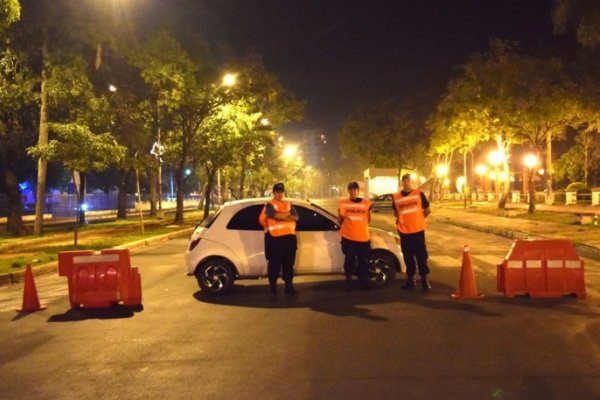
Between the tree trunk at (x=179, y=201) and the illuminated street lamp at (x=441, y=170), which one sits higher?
the illuminated street lamp at (x=441, y=170)

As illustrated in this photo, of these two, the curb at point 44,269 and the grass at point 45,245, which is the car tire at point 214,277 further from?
the grass at point 45,245

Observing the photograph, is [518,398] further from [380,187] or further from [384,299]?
[380,187]

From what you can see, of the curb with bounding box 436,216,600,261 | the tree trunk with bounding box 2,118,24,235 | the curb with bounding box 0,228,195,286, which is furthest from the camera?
the tree trunk with bounding box 2,118,24,235

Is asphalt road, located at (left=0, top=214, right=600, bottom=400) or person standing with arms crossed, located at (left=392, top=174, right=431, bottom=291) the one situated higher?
person standing with arms crossed, located at (left=392, top=174, right=431, bottom=291)

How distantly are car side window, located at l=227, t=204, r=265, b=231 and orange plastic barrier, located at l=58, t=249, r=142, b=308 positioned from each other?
1.94 metres

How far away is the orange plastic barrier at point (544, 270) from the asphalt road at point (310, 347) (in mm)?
205

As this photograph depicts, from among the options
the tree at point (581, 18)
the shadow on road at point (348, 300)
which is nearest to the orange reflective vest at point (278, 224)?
the shadow on road at point (348, 300)

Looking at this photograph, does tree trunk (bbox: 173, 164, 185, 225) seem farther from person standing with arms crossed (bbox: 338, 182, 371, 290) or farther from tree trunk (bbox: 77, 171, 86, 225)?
person standing with arms crossed (bbox: 338, 182, 371, 290)

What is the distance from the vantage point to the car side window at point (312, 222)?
11586 millimetres

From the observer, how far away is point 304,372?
6.62 meters

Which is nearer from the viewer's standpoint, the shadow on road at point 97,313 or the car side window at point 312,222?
the shadow on road at point 97,313

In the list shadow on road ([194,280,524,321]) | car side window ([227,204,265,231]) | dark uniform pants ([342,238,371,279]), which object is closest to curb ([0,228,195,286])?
car side window ([227,204,265,231])

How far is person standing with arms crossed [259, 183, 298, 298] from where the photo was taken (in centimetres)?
1068

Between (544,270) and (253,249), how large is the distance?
454 cm
